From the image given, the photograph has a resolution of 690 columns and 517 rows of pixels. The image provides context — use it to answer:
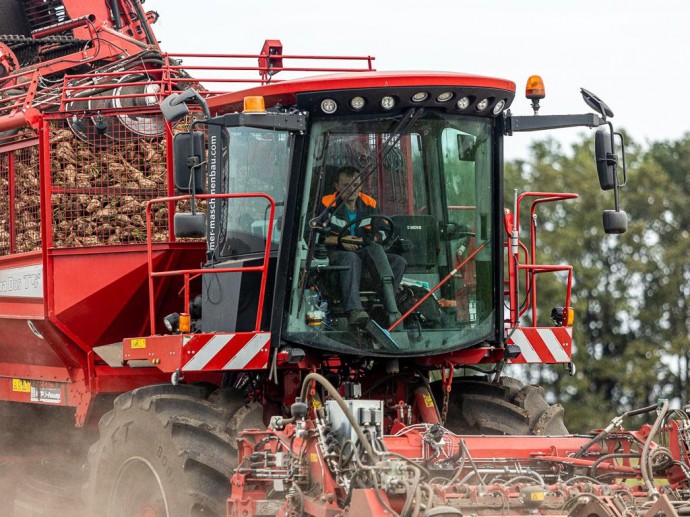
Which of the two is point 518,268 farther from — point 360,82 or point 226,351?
point 226,351

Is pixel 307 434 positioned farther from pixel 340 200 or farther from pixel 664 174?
pixel 664 174

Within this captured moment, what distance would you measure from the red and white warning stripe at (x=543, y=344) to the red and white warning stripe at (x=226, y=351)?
1638mm

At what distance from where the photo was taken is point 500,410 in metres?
8.18

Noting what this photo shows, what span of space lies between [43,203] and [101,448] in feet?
Result: 5.36

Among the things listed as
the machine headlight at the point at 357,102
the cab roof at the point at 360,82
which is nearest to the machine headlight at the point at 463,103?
the cab roof at the point at 360,82

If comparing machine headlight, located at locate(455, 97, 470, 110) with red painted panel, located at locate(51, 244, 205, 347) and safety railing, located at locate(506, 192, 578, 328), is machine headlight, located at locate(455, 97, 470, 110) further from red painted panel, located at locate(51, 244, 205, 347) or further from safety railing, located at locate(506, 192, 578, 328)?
red painted panel, located at locate(51, 244, 205, 347)

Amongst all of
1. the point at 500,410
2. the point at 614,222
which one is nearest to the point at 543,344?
the point at 500,410

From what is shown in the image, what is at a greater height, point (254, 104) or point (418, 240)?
point (254, 104)

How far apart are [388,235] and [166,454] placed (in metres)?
1.74

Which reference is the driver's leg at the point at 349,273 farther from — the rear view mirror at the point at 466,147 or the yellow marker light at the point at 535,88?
the yellow marker light at the point at 535,88

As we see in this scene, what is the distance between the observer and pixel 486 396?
832cm

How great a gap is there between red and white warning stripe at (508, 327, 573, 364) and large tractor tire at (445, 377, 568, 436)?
304 millimetres

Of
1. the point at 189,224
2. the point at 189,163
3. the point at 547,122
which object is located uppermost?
the point at 547,122

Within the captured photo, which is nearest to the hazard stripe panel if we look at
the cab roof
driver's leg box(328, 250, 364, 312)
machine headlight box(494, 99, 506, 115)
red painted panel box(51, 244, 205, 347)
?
driver's leg box(328, 250, 364, 312)
